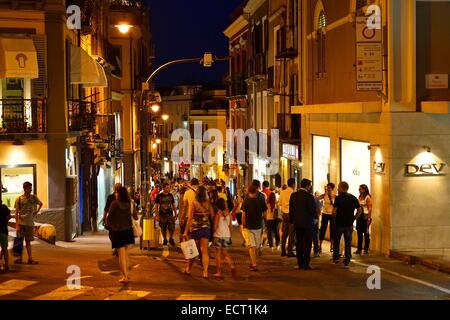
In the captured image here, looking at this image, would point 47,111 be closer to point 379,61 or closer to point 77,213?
point 77,213

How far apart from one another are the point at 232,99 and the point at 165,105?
121 feet

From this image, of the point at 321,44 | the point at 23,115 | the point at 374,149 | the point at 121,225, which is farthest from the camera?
the point at 321,44

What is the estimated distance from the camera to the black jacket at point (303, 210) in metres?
14.9

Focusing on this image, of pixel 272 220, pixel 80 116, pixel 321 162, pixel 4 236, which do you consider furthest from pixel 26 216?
pixel 321 162

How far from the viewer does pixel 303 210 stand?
14961mm

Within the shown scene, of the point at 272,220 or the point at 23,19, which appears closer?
the point at 272,220

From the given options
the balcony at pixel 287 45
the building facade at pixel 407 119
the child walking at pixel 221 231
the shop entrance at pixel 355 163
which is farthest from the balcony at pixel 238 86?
the child walking at pixel 221 231

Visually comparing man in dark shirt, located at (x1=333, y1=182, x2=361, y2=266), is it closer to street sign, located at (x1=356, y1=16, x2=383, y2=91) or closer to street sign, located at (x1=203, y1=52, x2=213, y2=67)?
street sign, located at (x1=356, y1=16, x2=383, y2=91)

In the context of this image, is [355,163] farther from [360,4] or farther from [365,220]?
[360,4]

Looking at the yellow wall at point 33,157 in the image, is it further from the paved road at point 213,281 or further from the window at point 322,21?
the window at point 322,21

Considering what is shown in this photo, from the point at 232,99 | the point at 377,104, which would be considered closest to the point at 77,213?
the point at 377,104

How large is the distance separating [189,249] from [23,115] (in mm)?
8966

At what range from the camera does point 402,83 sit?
17750 millimetres

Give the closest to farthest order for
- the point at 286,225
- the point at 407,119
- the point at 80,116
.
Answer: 1. the point at 286,225
2. the point at 407,119
3. the point at 80,116
